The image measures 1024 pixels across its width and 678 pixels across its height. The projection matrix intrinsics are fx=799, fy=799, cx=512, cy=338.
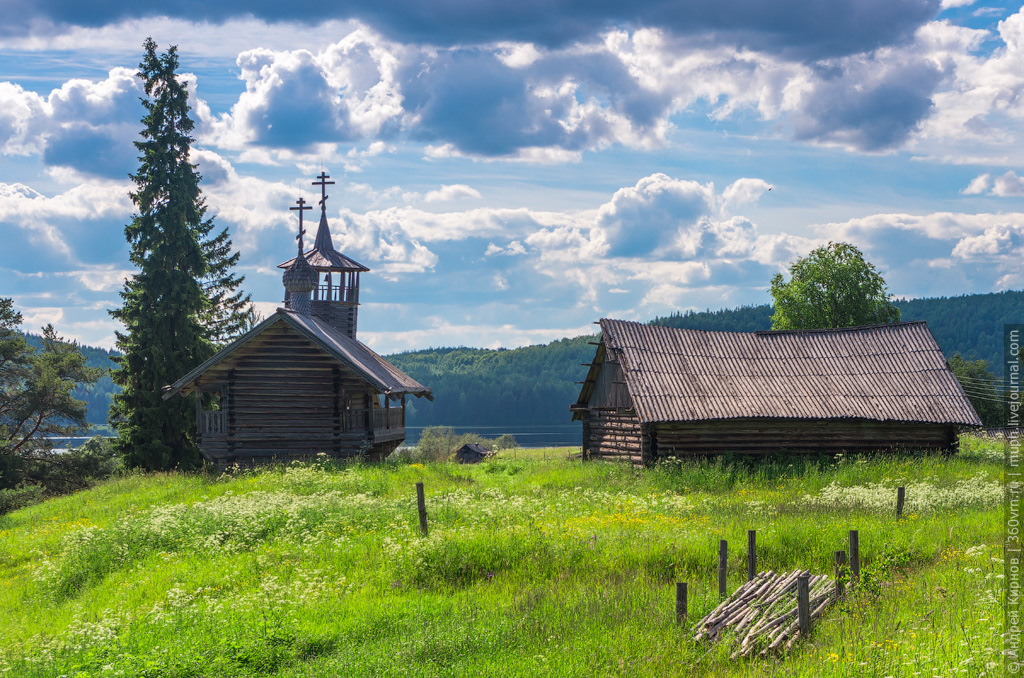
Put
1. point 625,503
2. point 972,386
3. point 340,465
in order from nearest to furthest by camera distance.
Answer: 1. point 625,503
2. point 340,465
3. point 972,386

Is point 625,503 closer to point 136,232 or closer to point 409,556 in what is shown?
point 409,556

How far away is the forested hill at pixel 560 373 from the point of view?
6599 inches

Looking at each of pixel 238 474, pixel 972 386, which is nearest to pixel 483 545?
pixel 238 474

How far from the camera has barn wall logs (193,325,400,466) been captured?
89.8 feet

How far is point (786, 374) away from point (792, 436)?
9.47 ft

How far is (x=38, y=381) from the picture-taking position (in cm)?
3925

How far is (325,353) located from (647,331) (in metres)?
12.1

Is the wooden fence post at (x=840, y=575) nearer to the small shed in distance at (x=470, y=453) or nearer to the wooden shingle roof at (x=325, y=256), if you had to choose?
the wooden shingle roof at (x=325, y=256)

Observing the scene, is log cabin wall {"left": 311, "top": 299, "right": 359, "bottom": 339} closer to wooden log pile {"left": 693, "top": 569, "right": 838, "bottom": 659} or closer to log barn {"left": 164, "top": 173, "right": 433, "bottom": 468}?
log barn {"left": 164, "top": 173, "right": 433, "bottom": 468}

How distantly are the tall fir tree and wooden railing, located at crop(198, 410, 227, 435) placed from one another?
5909 millimetres

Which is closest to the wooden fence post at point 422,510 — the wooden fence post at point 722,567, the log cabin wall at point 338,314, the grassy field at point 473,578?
the grassy field at point 473,578

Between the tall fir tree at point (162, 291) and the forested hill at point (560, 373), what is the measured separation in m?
130

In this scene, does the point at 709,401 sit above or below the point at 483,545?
above

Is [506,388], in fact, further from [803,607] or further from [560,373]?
[803,607]
